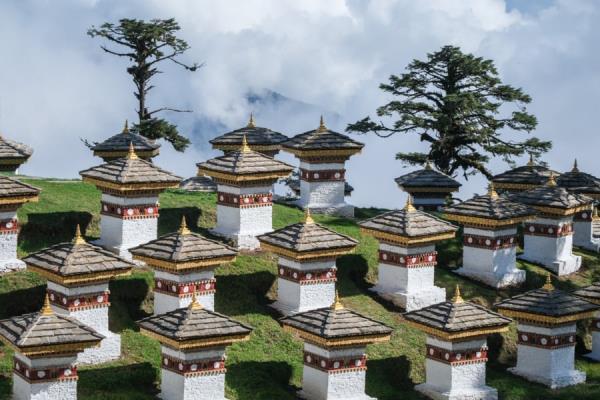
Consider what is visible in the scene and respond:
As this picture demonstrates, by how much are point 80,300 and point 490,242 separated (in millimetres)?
15283

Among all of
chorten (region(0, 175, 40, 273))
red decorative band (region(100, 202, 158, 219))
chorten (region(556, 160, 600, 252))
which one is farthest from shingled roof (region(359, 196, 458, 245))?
chorten (region(0, 175, 40, 273))

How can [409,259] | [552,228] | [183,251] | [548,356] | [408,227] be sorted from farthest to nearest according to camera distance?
[552,228]
[409,259]
[408,227]
[548,356]
[183,251]

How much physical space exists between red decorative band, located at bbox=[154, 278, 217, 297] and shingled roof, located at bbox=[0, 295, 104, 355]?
4.84 m

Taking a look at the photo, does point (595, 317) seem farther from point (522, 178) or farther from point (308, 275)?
point (522, 178)

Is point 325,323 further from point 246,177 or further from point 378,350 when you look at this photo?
point 246,177

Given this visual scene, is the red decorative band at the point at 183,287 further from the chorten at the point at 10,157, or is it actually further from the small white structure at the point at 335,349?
the chorten at the point at 10,157

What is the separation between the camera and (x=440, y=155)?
61.9 meters

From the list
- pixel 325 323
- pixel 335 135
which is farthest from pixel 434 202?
pixel 325 323

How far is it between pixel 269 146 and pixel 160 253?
579 inches

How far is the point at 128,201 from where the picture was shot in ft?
143

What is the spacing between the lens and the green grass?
38625 millimetres

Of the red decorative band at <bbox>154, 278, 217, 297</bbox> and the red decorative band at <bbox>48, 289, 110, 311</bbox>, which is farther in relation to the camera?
the red decorative band at <bbox>154, 278, 217, 297</bbox>

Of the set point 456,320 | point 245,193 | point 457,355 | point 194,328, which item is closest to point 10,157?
point 245,193

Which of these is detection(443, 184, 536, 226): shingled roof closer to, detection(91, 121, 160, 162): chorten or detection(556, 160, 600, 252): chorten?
detection(556, 160, 600, 252): chorten
